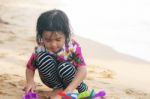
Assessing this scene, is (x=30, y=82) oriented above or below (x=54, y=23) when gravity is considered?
below

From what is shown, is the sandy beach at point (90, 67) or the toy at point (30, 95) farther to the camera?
the sandy beach at point (90, 67)

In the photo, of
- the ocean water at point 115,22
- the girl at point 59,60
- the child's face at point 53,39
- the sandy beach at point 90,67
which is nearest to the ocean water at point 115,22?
the ocean water at point 115,22

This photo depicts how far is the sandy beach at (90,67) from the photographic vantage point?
4091mm

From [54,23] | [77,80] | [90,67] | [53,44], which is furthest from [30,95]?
[90,67]

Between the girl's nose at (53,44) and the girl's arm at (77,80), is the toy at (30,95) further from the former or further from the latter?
the girl's nose at (53,44)

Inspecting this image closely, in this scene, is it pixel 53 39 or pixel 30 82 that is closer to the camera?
pixel 53 39

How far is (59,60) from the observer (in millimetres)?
3461

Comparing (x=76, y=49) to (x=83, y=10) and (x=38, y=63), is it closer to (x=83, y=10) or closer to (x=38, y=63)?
(x=38, y=63)

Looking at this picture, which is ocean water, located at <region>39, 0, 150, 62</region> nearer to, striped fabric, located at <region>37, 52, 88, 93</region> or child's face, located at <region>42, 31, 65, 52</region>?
striped fabric, located at <region>37, 52, 88, 93</region>

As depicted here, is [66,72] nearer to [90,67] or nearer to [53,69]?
[53,69]

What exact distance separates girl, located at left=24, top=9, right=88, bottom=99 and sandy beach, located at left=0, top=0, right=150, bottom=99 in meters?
0.25

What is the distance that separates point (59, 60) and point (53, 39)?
319 millimetres

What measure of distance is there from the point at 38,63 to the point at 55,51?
167 millimetres

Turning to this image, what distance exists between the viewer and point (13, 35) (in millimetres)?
6168
